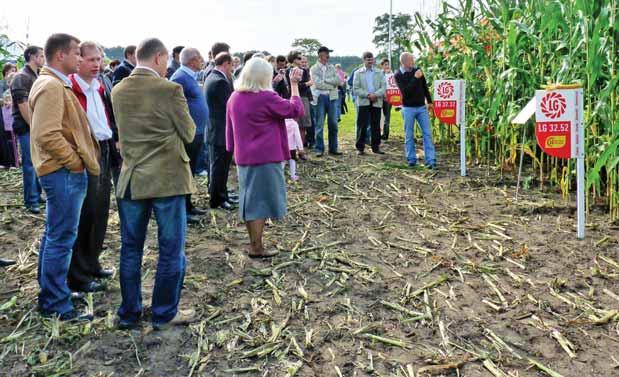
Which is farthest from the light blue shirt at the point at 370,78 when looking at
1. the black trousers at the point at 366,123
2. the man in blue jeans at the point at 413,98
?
the man in blue jeans at the point at 413,98

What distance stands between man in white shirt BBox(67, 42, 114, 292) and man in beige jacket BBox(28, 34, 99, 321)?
14.8 inches

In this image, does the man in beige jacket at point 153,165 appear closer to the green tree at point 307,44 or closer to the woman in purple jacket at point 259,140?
the woman in purple jacket at point 259,140

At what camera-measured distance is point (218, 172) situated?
7.16 metres

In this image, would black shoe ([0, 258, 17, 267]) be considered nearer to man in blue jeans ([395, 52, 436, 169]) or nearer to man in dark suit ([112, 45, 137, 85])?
man in dark suit ([112, 45, 137, 85])

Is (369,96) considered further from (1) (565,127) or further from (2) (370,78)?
(1) (565,127)

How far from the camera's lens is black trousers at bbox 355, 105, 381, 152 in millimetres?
11648

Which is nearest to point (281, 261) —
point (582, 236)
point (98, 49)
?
point (98, 49)

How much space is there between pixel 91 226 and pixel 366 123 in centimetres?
787

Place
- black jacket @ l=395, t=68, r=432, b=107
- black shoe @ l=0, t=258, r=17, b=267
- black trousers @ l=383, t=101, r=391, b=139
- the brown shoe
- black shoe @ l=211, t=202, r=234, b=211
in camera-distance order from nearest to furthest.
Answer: black shoe @ l=0, t=258, r=17, b=267, the brown shoe, black shoe @ l=211, t=202, r=234, b=211, black jacket @ l=395, t=68, r=432, b=107, black trousers @ l=383, t=101, r=391, b=139

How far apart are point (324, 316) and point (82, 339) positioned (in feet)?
5.63

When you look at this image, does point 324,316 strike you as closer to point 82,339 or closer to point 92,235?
point 82,339

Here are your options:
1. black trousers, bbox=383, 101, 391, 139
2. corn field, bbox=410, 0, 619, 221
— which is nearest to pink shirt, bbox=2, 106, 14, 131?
corn field, bbox=410, 0, 619, 221

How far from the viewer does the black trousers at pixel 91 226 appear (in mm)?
4556

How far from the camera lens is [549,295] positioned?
4.57 metres
